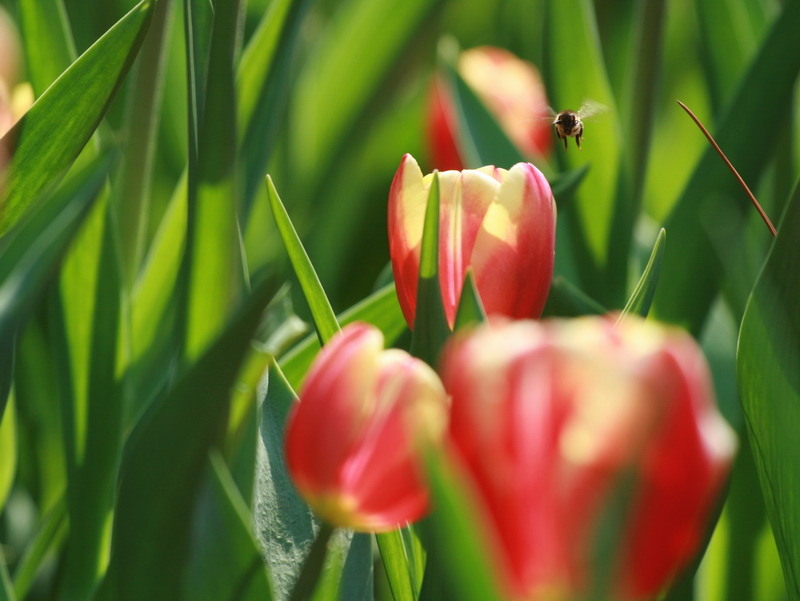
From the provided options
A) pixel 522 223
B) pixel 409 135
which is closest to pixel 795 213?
pixel 522 223

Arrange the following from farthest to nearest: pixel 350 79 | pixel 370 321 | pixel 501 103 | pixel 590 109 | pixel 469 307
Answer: pixel 350 79 < pixel 501 103 < pixel 590 109 < pixel 370 321 < pixel 469 307

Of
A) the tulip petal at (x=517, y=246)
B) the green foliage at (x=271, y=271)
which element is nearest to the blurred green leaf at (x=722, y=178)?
A: the green foliage at (x=271, y=271)

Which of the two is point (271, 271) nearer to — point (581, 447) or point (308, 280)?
point (308, 280)

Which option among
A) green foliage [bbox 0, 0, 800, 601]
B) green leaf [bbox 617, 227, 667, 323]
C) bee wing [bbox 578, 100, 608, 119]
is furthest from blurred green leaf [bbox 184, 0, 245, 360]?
bee wing [bbox 578, 100, 608, 119]

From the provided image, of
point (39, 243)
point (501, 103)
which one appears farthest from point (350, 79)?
point (39, 243)

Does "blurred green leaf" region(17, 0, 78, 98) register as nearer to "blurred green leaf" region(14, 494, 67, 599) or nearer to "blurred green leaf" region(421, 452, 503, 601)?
"blurred green leaf" region(14, 494, 67, 599)

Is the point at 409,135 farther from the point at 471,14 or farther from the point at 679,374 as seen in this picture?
the point at 679,374
